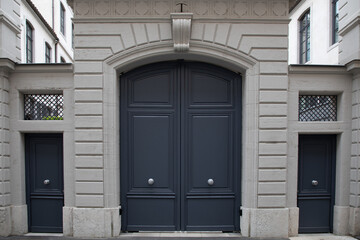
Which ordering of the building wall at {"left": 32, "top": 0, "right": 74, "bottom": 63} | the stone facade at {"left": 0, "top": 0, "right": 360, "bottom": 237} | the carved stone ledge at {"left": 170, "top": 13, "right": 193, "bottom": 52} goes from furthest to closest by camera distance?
1. the building wall at {"left": 32, "top": 0, "right": 74, "bottom": 63}
2. the stone facade at {"left": 0, "top": 0, "right": 360, "bottom": 237}
3. the carved stone ledge at {"left": 170, "top": 13, "right": 193, "bottom": 52}

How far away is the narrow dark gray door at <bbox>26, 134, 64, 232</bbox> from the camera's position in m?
5.60

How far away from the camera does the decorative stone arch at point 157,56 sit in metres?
5.27

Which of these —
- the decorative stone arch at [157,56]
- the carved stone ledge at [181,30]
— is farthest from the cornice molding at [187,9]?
the decorative stone arch at [157,56]

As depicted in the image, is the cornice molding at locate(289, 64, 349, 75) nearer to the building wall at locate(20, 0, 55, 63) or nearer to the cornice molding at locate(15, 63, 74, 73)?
the cornice molding at locate(15, 63, 74, 73)

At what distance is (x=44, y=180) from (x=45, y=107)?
5.74 ft

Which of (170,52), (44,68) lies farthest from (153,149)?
(44,68)

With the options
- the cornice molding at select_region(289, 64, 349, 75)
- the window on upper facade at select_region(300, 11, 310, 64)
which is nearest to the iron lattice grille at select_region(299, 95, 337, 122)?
the cornice molding at select_region(289, 64, 349, 75)

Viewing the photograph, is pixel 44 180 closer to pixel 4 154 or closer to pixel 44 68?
pixel 4 154

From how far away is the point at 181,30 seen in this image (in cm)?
510

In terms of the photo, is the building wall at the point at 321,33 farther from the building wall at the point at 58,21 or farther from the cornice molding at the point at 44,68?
the building wall at the point at 58,21

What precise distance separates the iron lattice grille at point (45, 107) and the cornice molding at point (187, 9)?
1.99 m

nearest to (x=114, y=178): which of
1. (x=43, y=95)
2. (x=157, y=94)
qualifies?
(x=157, y=94)

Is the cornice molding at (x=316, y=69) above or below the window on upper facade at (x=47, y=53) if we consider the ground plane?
below

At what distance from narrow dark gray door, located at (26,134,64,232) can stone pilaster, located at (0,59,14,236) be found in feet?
1.27
